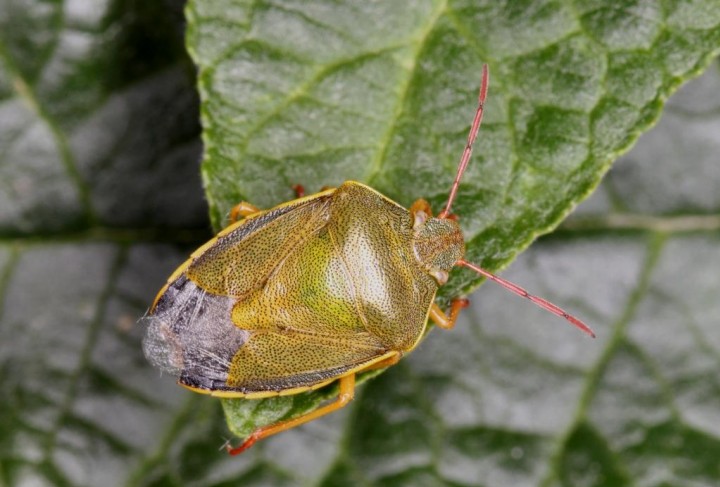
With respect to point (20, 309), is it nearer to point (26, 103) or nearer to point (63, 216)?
point (63, 216)

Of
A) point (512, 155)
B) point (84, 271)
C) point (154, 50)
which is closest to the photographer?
point (512, 155)

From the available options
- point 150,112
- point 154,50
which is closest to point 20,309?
point 150,112

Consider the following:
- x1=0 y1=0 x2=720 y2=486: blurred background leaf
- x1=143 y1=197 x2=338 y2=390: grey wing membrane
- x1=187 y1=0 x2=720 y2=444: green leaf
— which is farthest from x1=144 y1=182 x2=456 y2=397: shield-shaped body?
x1=0 y1=0 x2=720 y2=486: blurred background leaf

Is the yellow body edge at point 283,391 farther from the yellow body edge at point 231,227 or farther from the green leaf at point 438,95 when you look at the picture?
the yellow body edge at point 231,227

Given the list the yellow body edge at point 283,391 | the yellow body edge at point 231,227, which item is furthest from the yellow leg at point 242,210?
the yellow body edge at point 283,391

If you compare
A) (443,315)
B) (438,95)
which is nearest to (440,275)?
(443,315)

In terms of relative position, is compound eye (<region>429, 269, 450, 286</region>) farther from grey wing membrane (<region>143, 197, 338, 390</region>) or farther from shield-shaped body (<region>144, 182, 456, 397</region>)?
grey wing membrane (<region>143, 197, 338, 390</region>)
